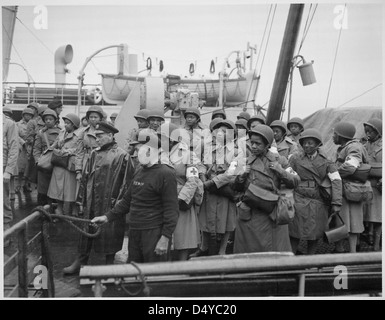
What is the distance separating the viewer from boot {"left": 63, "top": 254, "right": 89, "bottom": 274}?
3.92m

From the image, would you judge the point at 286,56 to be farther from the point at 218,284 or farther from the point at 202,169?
the point at 218,284

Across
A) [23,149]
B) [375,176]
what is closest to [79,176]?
[23,149]

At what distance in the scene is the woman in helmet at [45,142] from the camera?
511 centimetres

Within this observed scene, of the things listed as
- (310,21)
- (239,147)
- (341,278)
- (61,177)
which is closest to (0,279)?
(61,177)

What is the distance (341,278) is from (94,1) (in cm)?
311

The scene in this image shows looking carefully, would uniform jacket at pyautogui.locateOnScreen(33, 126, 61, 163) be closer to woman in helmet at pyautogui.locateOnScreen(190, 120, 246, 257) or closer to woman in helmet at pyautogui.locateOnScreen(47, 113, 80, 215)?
woman in helmet at pyautogui.locateOnScreen(47, 113, 80, 215)

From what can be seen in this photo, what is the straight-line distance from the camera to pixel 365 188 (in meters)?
4.27

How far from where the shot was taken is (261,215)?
11.7 ft

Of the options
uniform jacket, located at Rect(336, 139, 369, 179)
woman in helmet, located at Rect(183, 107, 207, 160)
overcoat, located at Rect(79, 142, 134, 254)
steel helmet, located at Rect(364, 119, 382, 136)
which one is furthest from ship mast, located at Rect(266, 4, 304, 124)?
overcoat, located at Rect(79, 142, 134, 254)

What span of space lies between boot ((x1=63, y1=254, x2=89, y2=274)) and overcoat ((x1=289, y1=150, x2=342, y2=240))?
1.83 metres

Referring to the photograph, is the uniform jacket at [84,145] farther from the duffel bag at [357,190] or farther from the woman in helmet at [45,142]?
the duffel bag at [357,190]

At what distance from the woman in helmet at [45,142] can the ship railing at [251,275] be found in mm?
1855

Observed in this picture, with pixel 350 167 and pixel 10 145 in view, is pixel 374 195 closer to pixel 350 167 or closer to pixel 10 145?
pixel 350 167

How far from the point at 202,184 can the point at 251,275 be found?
2.93 ft
